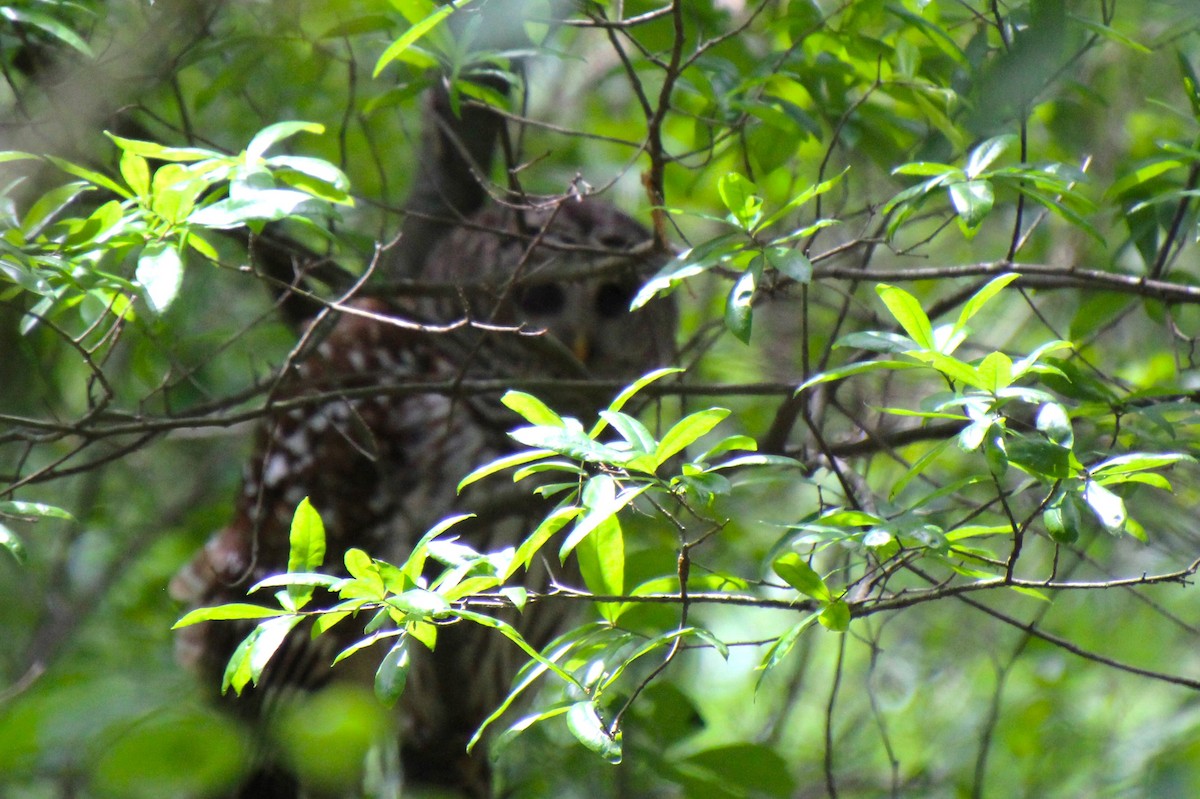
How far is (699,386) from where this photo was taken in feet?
6.73

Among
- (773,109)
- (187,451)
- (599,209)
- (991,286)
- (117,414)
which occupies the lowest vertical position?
(187,451)

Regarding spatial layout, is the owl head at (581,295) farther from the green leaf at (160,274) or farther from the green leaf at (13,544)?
the green leaf at (13,544)

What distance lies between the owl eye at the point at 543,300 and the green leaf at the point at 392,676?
8.79 ft

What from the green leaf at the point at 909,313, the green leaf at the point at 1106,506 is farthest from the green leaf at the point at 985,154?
the green leaf at the point at 1106,506

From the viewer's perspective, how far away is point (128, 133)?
103 inches

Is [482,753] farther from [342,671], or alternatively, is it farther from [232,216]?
[232,216]

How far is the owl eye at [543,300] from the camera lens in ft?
13.1

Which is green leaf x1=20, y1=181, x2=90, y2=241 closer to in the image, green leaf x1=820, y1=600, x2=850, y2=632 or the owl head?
green leaf x1=820, y1=600, x2=850, y2=632

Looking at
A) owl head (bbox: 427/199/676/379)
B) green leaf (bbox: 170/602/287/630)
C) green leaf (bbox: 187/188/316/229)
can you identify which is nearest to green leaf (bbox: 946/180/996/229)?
green leaf (bbox: 187/188/316/229)

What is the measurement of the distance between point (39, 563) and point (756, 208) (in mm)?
3117

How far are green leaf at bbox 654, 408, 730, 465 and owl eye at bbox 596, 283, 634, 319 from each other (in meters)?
2.62

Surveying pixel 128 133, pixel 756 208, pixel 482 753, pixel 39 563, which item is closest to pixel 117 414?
pixel 128 133

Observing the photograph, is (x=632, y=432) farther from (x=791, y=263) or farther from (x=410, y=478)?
(x=410, y=478)

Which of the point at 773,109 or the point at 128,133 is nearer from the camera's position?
the point at 773,109
